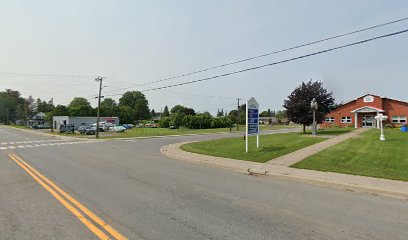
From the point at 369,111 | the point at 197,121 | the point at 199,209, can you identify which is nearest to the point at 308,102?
the point at 369,111

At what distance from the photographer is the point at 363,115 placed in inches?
1896

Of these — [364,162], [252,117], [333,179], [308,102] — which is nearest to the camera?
[333,179]

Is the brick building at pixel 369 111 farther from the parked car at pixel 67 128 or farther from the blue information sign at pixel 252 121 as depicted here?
the parked car at pixel 67 128

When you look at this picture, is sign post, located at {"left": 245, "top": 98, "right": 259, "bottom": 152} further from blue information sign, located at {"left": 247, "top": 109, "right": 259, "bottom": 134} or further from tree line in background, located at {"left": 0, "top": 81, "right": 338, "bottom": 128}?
tree line in background, located at {"left": 0, "top": 81, "right": 338, "bottom": 128}

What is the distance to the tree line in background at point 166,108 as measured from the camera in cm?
3250

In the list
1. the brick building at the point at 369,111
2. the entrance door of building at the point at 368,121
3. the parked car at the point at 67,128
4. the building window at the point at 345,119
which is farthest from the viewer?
the parked car at the point at 67,128

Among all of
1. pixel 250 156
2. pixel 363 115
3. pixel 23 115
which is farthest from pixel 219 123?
pixel 23 115

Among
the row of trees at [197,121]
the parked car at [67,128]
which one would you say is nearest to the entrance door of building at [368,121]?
the row of trees at [197,121]

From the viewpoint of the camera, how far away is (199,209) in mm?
6473

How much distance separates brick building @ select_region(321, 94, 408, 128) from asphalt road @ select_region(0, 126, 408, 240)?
42.8 metres

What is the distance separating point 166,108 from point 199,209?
170 metres

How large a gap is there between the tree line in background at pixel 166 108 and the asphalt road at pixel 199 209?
2451cm

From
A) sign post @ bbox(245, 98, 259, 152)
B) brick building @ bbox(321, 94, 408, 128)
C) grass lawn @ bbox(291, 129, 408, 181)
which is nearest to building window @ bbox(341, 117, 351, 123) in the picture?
brick building @ bbox(321, 94, 408, 128)

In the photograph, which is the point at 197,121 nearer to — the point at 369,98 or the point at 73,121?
the point at 73,121
